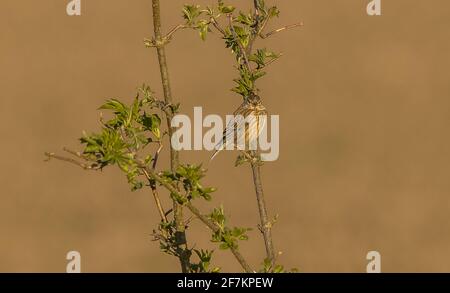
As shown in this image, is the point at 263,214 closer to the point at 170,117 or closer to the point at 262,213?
the point at 262,213

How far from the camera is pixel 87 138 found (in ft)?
14.1

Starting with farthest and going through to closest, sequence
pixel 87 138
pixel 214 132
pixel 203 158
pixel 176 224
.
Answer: pixel 203 158, pixel 214 132, pixel 176 224, pixel 87 138

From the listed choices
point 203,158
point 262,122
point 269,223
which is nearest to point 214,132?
point 262,122

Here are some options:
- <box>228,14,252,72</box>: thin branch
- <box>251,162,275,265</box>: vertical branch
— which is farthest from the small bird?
<box>251,162,275,265</box>: vertical branch

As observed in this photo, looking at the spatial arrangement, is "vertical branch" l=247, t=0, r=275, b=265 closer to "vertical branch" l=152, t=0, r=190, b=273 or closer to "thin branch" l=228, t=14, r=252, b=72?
"thin branch" l=228, t=14, r=252, b=72

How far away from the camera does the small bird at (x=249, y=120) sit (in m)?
5.47

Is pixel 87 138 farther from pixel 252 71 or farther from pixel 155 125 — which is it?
pixel 252 71

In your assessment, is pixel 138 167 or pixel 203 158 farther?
pixel 203 158

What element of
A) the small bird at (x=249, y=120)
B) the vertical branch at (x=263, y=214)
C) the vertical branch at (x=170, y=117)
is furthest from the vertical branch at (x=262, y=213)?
the vertical branch at (x=170, y=117)

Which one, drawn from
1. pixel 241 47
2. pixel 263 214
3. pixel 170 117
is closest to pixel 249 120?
pixel 241 47

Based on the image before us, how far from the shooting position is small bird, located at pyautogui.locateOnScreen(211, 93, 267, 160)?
547cm

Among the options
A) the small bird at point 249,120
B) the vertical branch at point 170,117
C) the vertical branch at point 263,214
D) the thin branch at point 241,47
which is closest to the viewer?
the vertical branch at point 170,117

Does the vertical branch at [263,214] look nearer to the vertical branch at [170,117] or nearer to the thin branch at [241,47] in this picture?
the vertical branch at [170,117]
